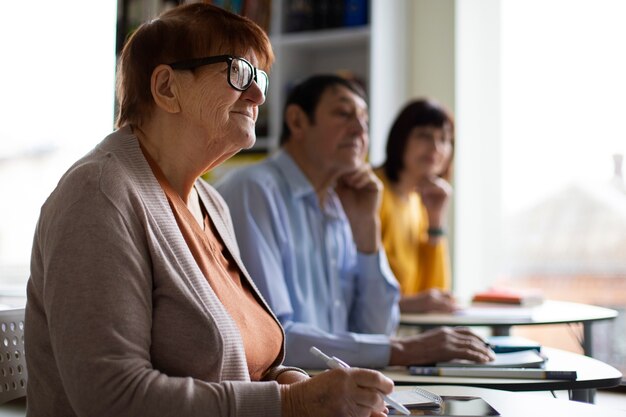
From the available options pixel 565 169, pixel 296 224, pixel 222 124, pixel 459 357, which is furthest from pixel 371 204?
pixel 565 169

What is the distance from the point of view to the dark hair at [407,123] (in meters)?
3.34

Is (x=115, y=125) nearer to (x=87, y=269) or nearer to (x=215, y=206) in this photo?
(x=215, y=206)

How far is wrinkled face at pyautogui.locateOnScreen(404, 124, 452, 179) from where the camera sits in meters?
3.32

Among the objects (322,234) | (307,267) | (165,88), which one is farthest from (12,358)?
(322,234)

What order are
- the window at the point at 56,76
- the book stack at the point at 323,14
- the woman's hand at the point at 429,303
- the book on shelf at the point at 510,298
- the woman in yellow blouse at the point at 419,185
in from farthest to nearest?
the book stack at the point at 323,14
the woman in yellow blouse at the point at 419,185
the window at the point at 56,76
the book on shelf at the point at 510,298
the woman's hand at the point at 429,303

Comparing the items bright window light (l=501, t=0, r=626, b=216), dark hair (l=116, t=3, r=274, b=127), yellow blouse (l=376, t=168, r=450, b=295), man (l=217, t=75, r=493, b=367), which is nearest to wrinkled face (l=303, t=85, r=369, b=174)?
man (l=217, t=75, r=493, b=367)

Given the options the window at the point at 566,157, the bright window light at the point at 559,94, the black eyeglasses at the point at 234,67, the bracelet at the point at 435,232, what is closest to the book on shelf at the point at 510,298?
the bracelet at the point at 435,232

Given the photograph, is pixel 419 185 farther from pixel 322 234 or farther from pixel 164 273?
pixel 164 273

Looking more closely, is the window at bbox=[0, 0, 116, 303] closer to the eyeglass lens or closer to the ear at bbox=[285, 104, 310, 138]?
the ear at bbox=[285, 104, 310, 138]

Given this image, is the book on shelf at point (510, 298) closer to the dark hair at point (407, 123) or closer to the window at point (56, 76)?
the dark hair at point (407, 123)

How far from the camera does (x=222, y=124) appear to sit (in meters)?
1.28

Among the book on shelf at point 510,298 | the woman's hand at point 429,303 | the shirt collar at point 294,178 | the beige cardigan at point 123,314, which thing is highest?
the shirt collar at point 294,178

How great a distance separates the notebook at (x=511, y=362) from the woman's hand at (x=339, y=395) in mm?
530

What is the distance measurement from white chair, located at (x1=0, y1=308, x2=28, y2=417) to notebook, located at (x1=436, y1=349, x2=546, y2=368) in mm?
795
